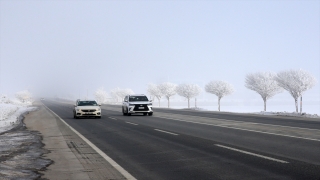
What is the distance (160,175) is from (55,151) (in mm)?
5387

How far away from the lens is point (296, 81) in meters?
66.1

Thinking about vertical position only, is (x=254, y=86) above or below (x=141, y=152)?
above

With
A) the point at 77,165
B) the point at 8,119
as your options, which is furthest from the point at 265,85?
the point at 77,165

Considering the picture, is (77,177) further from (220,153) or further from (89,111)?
(89,111)

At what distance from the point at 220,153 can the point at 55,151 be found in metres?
5.01

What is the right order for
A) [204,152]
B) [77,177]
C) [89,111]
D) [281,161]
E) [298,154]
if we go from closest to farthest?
[77,177], [281,161], [298,154], [204,152], [89,111]

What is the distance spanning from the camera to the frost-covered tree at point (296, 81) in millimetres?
65750

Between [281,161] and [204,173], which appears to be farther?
[281,161]

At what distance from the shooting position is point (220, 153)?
1105 cm

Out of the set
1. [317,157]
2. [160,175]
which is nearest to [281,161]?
[317,157]

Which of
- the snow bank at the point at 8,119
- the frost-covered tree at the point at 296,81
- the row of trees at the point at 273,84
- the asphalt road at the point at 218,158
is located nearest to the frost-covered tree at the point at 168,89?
the row of trees at the point at 273,84

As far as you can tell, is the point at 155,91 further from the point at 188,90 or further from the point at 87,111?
the point at 87,111

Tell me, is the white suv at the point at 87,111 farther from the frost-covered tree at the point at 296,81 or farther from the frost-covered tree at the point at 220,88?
the frost-covered tree at the point at 220,88

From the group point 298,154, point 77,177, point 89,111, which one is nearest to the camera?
point 77,177
